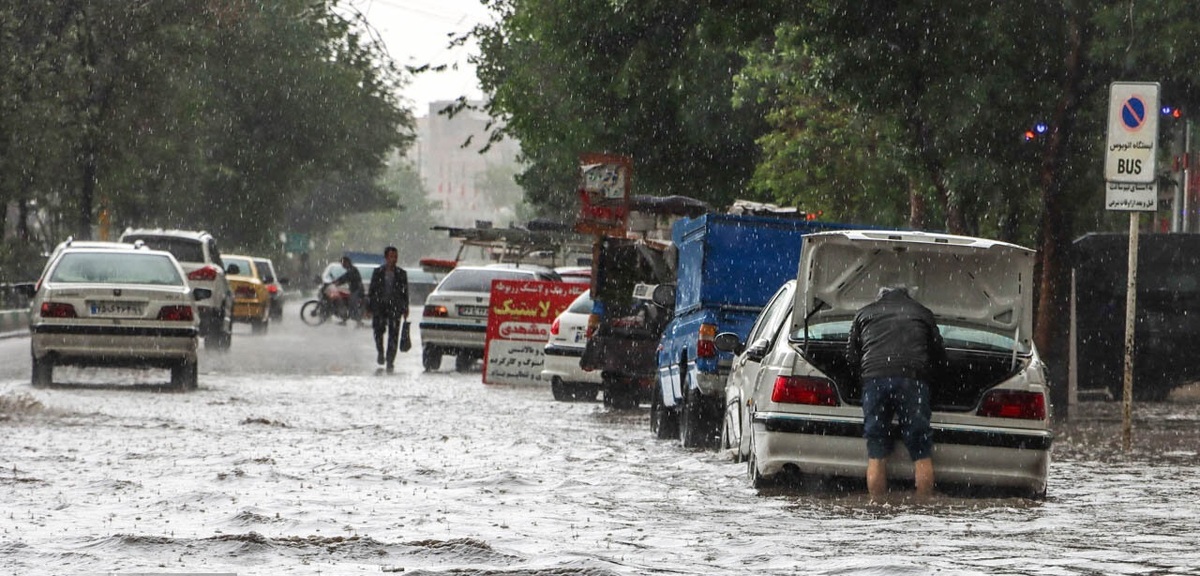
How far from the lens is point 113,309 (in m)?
21.7

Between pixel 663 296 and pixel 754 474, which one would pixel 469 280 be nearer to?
pixel 663 296

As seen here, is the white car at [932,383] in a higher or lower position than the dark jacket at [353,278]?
lower

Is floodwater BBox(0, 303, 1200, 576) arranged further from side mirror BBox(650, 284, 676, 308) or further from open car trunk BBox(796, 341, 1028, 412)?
side mirror BBox(650, 284, 676, 308)

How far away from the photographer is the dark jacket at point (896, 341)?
453 inches

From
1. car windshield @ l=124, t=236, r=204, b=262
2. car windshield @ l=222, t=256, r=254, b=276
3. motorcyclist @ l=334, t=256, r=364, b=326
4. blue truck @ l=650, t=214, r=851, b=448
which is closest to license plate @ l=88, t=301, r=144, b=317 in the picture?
blue truck @ l=650, t=214, r=851, b=448

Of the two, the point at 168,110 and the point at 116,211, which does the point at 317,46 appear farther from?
the point at 168,110

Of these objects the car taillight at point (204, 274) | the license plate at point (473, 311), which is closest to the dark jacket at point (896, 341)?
the license plate at point (473, 311)

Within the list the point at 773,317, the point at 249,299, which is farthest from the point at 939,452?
the point at 249,299

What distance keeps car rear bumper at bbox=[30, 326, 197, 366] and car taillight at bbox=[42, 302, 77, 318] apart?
0.12 m

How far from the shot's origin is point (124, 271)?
2252 centimetres

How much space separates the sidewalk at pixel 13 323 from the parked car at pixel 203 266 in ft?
16.9

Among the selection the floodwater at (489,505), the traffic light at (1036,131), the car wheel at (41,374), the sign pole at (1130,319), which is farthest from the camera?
the car wheel at (41,374)

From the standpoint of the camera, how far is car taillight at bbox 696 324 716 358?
15.8 metres

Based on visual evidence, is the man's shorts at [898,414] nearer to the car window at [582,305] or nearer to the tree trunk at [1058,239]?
the tree trunk at [1058,239]
